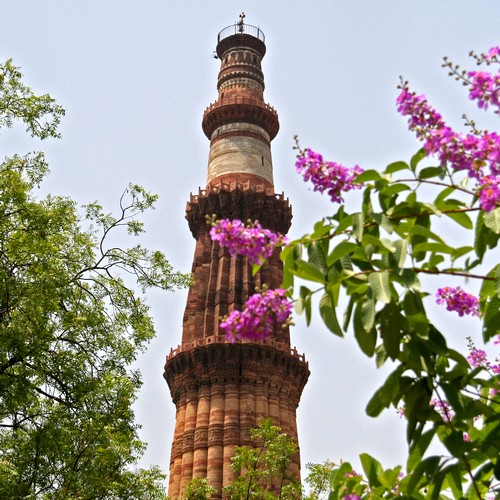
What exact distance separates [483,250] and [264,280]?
25190 millimetres

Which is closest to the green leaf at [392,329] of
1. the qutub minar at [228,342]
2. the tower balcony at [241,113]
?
the qutub minar at [228,342]

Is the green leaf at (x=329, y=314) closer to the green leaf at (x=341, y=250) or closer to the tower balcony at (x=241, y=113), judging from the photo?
the green leaf at (x=341, y=250)

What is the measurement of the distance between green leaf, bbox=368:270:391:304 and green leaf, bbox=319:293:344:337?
0.29 meters

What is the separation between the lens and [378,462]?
4.62m

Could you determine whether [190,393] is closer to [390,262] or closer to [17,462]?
[17,462]

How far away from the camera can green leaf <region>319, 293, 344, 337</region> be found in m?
3.80

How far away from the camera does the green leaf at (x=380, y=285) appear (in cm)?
361

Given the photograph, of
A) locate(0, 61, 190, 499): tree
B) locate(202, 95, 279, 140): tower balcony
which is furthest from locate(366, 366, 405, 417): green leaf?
locate(202, 95, 279, 140): tower balcony

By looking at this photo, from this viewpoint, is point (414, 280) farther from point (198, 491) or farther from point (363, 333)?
point (198, 491)

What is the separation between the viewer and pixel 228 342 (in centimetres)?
2094

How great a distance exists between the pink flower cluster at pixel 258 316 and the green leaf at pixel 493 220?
4.31 feet

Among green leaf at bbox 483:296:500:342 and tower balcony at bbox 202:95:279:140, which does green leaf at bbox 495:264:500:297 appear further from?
tower balcony at bbox 202:95:279:140

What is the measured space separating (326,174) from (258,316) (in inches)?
48.7

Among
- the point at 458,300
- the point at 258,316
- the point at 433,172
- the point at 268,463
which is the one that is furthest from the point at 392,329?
the point at 268,463
